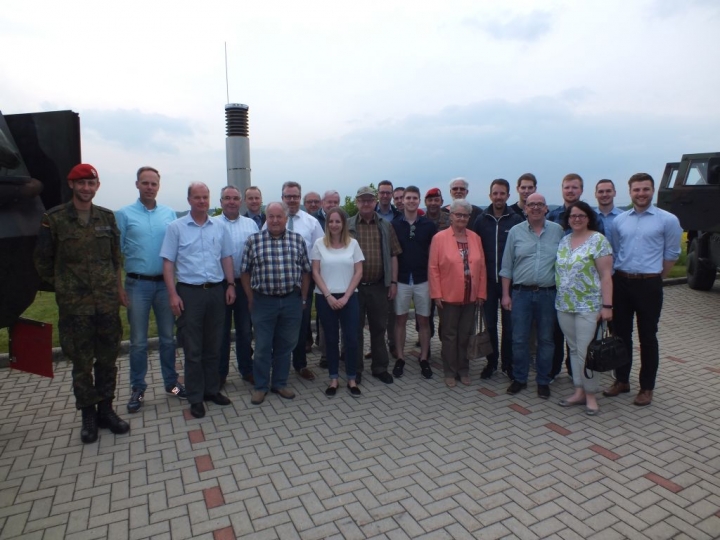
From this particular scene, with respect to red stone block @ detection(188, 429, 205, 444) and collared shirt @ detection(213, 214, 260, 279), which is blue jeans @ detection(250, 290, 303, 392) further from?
red stone block @ detection(188, 429, 205, 444)

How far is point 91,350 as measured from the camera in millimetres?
3613

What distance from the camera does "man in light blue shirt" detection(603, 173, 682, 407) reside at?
13.3 ft

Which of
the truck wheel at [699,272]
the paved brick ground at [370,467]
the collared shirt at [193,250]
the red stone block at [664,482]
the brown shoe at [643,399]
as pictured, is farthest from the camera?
the truck wheel at [699,272]

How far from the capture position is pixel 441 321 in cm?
484

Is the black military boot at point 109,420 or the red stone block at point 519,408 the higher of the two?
the black military boot at point 109,420

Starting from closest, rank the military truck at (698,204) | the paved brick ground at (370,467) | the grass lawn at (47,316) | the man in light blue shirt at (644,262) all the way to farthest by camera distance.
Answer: the paved brick ground at (370,467) → the man in light blue shirt at (644,262) → the grass lawn at (47,316) → the military truck at (698,204)

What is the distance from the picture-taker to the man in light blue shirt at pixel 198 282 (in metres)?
3.96

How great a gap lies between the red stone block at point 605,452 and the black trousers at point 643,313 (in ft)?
3.28

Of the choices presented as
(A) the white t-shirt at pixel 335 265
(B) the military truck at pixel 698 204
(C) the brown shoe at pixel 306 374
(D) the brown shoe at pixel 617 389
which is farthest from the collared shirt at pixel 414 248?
(B) the military truck at pixel 698 204

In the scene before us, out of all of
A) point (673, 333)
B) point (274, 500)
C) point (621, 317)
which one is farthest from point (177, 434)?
point (673, 333)

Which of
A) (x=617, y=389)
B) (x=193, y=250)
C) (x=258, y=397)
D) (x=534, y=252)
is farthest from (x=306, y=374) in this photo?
(x=617, y=389)

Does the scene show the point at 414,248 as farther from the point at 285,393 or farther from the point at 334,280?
the point at 285,393

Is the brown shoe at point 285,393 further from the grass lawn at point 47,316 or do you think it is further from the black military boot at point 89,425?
the grass lawn at point 47,316

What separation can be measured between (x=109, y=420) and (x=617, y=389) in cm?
442
